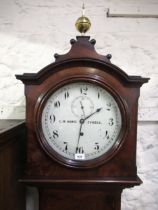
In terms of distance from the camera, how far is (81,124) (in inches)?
37.1

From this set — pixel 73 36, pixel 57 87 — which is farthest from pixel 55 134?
pixel 73 36

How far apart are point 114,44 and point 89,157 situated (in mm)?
654

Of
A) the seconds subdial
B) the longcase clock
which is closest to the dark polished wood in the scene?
the longcase clock

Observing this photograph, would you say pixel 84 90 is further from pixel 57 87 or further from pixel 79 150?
pixel 79 150

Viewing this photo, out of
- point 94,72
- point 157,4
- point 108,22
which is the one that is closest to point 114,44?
point 108,22

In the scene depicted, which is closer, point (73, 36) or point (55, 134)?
point (55, 134)

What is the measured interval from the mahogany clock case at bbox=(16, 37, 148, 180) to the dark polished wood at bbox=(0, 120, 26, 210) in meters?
0.07

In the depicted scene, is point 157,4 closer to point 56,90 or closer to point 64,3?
point 64,3

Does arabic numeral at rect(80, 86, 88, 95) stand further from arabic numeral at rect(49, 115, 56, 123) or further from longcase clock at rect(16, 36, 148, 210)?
arabic numeral at rect(49, 115, 56, 123)

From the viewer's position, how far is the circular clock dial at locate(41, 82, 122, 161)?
0.94 meters

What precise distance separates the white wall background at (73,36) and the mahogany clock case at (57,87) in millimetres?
378

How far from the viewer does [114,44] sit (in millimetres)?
1295

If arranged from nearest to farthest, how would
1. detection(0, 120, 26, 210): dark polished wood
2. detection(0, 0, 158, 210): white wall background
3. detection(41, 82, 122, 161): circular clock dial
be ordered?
detection(0, 120, 26, 210): dark polished wood
detection(41, 82, 122, 161): circular clock dial
detection(0, 0, 158, 210): white wall background

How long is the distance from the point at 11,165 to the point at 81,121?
1.05ft
